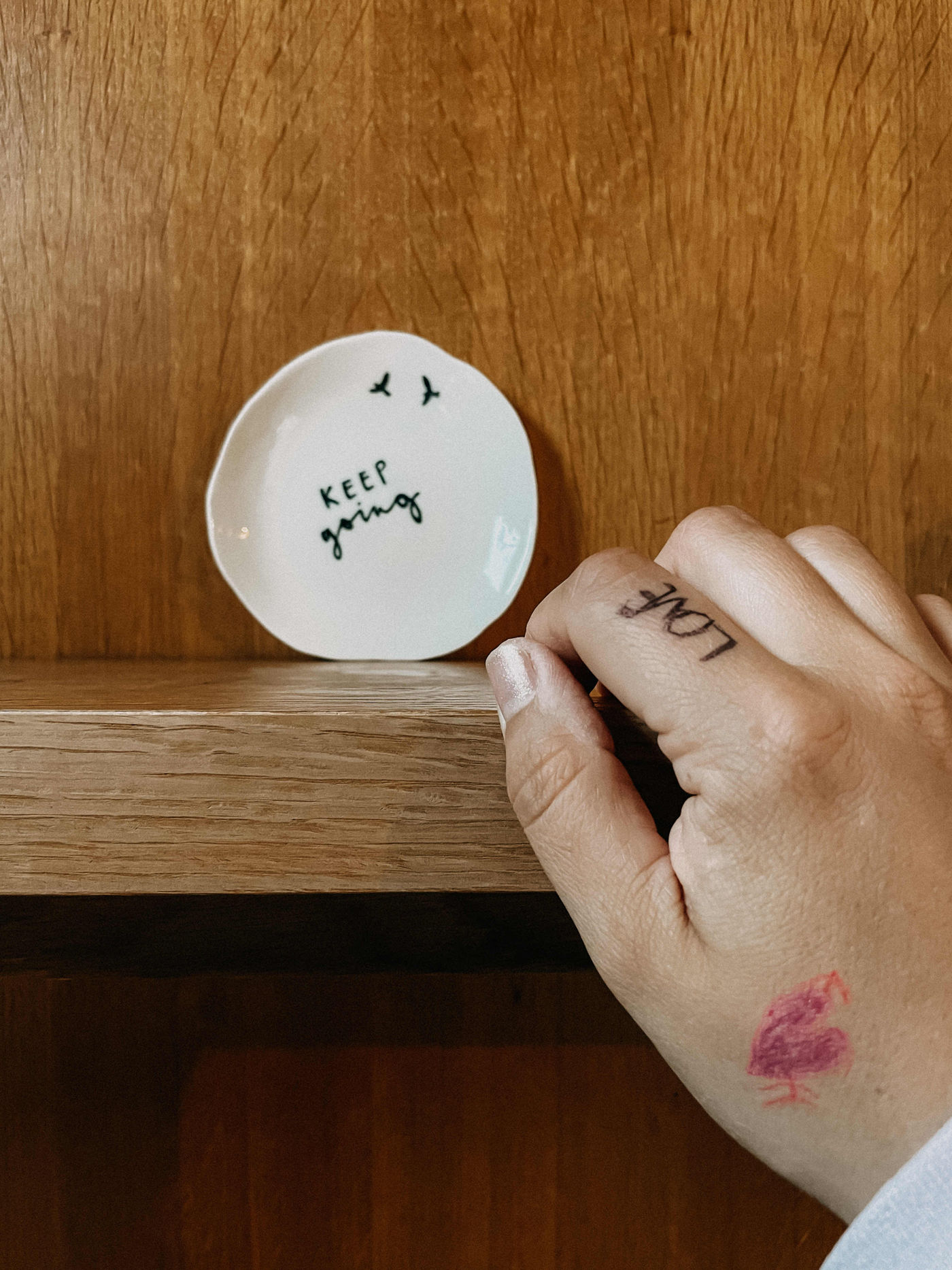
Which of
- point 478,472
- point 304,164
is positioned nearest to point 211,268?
point 304,164

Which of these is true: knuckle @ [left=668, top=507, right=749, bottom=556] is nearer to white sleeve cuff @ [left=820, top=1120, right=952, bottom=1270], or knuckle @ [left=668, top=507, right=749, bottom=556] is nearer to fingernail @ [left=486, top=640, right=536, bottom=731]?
fingernail @ [left=486, top=640, right=536, bottom=731]

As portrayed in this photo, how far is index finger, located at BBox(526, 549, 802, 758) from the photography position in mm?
265

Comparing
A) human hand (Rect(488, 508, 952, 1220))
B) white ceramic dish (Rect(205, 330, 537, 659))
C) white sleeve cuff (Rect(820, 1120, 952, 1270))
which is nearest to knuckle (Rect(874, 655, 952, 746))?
human hand (Rect(488, 508, 952, 1220))

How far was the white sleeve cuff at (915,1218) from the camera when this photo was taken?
239 mm

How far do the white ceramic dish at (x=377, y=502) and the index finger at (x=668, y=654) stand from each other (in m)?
0.24

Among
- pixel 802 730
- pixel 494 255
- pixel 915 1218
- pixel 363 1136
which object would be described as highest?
pixel 494 255

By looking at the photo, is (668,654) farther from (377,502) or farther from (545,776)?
(377,502)

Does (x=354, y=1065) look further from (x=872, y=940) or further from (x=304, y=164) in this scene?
(x=304, y=164)

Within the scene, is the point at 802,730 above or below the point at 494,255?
below

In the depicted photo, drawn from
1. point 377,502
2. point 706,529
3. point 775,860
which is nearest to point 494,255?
point 377,502

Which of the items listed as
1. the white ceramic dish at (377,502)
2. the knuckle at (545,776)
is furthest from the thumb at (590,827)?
the white ceramic dish at (377,502)

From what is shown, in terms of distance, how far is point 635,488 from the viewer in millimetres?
565

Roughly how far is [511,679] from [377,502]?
10.7 inches

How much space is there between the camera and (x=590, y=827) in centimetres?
28
